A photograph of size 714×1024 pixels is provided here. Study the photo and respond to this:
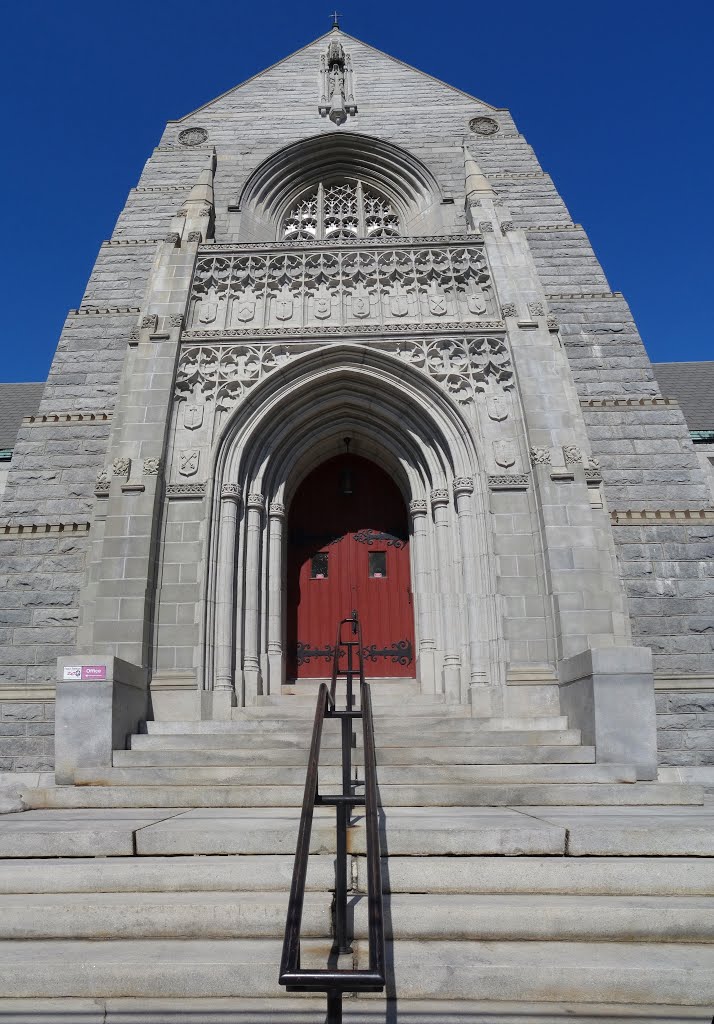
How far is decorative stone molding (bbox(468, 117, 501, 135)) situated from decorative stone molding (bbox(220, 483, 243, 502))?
12.2m

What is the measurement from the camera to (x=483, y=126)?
17.1 m

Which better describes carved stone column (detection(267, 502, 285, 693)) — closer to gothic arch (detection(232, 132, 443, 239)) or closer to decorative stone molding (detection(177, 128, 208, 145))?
gothic arch (detection(232, 132, 443, 239))

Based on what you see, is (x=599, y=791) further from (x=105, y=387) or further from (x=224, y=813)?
(x=105, y=387)

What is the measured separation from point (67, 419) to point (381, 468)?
534 centimetres

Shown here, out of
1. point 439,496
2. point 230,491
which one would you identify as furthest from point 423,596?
point 230,491

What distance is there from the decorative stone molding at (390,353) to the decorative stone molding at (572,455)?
1.50m

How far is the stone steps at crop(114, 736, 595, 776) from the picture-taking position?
22.0ft

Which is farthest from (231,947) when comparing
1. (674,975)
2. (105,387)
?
(105,387)

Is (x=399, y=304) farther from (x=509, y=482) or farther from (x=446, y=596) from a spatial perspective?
(x=446, y=596)

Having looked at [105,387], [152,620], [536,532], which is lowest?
[152,620]

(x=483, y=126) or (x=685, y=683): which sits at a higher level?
(x=483, y=126)

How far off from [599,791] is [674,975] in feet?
9.20

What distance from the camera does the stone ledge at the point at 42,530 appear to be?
33.7ft

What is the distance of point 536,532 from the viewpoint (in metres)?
9.42
